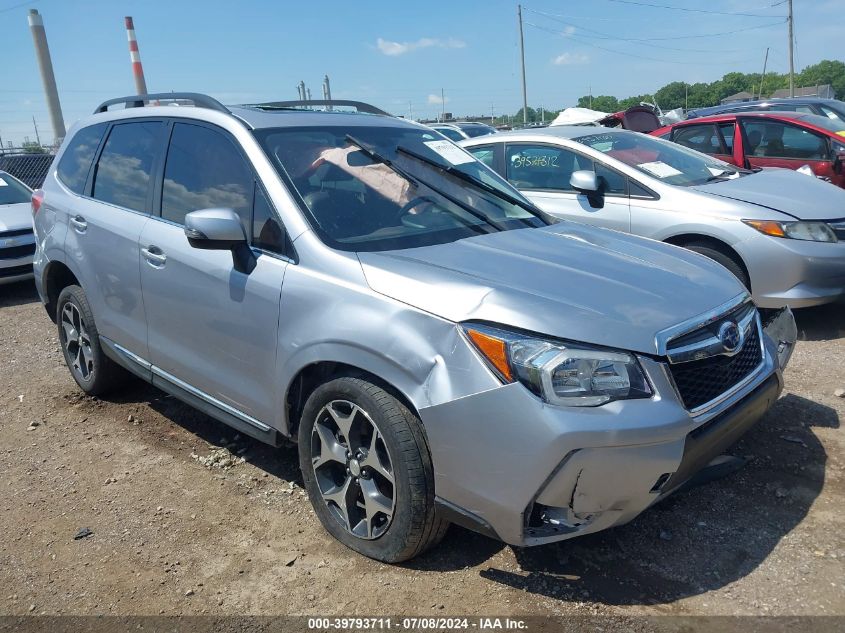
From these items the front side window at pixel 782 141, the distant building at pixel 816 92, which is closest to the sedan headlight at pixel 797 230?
the front side window at pixel 782 141

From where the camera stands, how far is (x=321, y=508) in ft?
9.94

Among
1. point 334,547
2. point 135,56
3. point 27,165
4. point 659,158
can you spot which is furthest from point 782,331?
point 135,56

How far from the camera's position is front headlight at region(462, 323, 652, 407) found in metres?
2.29

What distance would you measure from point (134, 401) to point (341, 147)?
2.54 metres

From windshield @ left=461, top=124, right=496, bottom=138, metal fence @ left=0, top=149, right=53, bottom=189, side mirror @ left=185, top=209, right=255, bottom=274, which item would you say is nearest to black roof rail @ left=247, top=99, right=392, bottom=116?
side mirror @ left=185, top=209, right=255, bottom=274

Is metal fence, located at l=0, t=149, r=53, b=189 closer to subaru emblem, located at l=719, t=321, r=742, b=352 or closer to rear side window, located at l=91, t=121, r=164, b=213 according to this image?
rear side window, located at l=91, t=121, r=164, b=213

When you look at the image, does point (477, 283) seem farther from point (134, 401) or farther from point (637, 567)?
point (134, 401)

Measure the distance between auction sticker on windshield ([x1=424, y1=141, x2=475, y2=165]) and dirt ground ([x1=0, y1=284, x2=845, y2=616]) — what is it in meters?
1.88

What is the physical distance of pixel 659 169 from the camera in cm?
586

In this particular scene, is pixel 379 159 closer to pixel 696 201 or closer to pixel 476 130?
pixel 696 201

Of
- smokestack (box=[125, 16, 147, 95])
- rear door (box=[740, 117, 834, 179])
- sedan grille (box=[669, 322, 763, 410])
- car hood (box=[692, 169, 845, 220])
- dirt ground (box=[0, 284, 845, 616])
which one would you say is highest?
smokestack (box=[125, 16, 147, 95])

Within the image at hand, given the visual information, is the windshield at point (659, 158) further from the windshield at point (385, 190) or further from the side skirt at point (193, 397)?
the side skirt at point (193, 397)

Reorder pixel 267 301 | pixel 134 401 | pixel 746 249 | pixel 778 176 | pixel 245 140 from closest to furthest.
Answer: pixel 267 301
pixel 245 140
pixel 134 401
pixel 746 249
pixel 778 176

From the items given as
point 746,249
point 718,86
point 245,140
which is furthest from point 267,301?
point 718,86
